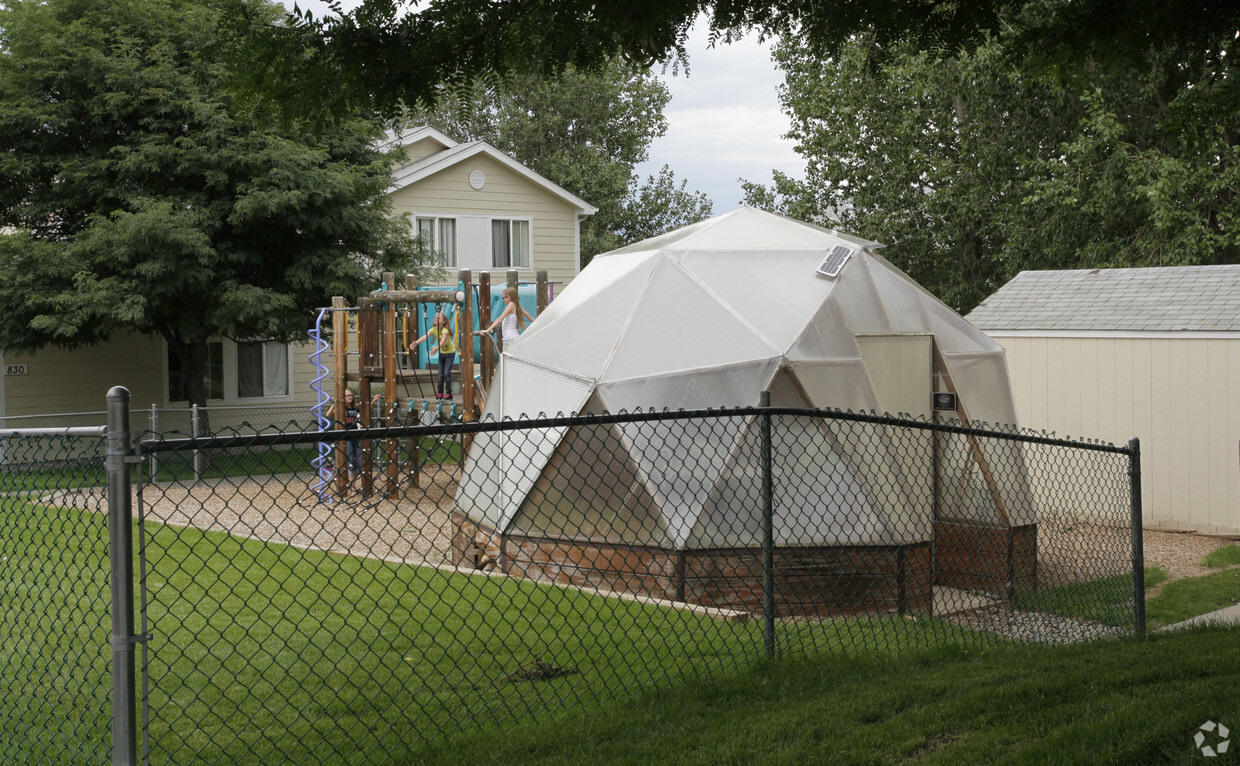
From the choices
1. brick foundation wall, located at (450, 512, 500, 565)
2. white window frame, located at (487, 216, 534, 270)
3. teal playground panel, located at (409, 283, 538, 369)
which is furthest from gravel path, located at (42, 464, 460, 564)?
white window frame, located at (487, 216, 534, 270)

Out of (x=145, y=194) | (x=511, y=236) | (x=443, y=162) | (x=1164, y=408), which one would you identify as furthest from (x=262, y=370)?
(x=1164, y=408)

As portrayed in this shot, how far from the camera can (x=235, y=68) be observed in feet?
18.2

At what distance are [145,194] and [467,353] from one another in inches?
307

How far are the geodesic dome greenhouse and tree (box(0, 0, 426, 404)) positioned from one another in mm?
9355

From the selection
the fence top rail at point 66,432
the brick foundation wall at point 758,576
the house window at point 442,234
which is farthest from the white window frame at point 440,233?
the fence top rail at point 66,432

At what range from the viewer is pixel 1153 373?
14.2 meters

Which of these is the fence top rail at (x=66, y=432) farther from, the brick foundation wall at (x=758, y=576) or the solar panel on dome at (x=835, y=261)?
the solar panel on dome at (x=835, y=261)

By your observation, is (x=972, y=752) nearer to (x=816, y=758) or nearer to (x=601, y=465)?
(x=816, y=758)

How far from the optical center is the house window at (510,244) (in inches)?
1070

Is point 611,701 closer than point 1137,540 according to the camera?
Yes

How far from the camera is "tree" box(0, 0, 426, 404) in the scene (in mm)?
17844

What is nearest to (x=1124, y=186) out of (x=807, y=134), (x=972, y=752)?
(x=807, y=134)

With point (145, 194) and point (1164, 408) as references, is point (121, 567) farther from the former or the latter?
point (145, 194)

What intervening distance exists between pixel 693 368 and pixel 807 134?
72.8ft
